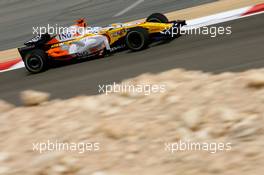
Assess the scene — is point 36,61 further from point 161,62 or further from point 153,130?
point 153,130

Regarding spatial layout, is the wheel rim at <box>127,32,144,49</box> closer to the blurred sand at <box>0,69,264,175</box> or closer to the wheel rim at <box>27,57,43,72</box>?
the wheel rim at <box>27,57,43,72</box>

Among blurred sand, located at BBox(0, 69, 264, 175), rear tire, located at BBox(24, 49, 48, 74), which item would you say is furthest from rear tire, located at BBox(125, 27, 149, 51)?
blurred sand, located at BBox(0, 69, 264, 175)

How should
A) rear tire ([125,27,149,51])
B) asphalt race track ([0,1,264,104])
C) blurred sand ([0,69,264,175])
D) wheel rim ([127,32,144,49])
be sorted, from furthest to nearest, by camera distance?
wheel rim ([127,32,144,49]), rear tire ([125,27,149,51]), asphalt race track ([0,1,264,104]), blurred sand ([0,69,264,175])

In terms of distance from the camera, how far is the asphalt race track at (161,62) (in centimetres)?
850

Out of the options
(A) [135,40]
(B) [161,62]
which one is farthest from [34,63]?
(B) [161,62]

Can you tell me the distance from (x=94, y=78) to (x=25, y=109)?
281 centimetres

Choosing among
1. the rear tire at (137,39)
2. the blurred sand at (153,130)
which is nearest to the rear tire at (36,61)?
the rear tire at (137,39)

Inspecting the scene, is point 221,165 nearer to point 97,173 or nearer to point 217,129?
point 217,129

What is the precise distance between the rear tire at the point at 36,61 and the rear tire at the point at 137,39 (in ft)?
6.51

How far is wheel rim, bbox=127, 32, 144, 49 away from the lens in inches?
406

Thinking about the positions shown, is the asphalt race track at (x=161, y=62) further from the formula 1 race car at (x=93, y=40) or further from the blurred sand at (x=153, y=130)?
the blurred sand at (x=153, y=130)

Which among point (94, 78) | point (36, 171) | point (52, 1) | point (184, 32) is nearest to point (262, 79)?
point (36, 171)

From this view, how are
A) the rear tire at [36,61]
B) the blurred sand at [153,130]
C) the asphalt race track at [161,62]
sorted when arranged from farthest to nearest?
the rear tire at [36,61] → the asphalt race track at [161,62] → the blurred sand at [153,130]

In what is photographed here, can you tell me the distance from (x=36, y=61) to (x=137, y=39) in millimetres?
2371
